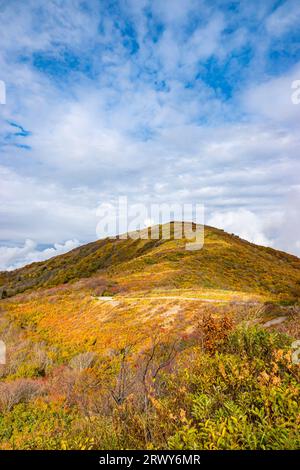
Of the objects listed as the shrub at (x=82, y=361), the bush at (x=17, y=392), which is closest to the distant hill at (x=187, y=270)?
the shrub at (x=82, y=361)

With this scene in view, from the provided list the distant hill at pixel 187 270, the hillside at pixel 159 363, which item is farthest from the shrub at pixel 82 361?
the distant hill at pixel 187 270

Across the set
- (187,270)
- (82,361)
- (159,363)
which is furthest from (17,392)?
(187,270)

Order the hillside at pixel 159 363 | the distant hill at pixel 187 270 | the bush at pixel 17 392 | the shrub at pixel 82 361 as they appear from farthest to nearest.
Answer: the distant hill at pixel 187 270 → the shrub at pixel 82 361 → the bush at pixel 17 392 → the hillside at pixel 159 363

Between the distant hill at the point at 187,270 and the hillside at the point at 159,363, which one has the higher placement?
the distant hill at the point at 187,270

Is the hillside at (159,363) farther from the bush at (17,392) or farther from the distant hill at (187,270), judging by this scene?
the distant hill at (187,270)

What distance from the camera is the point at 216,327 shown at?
29.2 feet

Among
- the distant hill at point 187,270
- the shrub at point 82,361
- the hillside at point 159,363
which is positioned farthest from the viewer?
the distant hill at point 187,270

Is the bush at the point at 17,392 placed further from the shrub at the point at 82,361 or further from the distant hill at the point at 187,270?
the distant hill at the point at 187,270

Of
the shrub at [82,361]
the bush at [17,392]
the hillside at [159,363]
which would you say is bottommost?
the bush at [17,392]

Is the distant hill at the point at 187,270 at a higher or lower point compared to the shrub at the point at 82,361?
higher

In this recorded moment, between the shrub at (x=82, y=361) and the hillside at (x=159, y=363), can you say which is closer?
the hillside at (x=159, y=363)

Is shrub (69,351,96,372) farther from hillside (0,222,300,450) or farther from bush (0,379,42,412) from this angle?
bush (0,379,42,412)

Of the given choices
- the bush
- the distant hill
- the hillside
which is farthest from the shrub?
the distant hill
